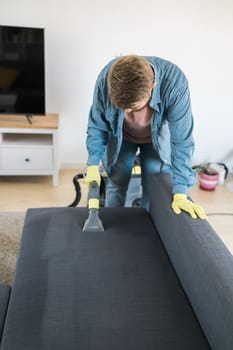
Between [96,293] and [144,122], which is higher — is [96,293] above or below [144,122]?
below

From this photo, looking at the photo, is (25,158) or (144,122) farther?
(25,158)

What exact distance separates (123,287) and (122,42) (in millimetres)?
2079

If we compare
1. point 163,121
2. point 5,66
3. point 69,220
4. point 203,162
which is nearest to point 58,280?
point 69,220

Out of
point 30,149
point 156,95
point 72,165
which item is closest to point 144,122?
point 156,95

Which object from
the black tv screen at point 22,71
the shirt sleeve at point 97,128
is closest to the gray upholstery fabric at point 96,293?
the shirt sleeve at point 97,128

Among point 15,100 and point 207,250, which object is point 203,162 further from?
point 207,250

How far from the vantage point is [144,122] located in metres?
1.55

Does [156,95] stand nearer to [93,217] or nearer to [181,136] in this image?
[181,136]

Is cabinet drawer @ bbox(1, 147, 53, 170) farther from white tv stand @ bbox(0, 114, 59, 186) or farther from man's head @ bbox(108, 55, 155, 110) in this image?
man's head @ bbox(108, 55, 155, 110)

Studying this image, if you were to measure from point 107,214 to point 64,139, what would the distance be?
1505mm

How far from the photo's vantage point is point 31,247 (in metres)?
1.39

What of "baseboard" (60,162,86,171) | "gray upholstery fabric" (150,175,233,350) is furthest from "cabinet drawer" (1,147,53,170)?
"gray upholstery fabric" (150,175,233,350)

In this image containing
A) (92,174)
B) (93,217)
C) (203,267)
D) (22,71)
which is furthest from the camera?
(22,71)

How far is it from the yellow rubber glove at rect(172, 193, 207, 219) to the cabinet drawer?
1473 millimetres
